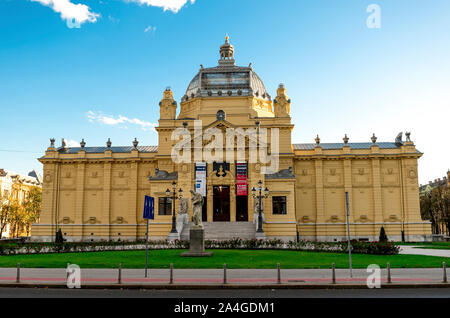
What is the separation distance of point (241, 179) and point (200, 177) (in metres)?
5.84

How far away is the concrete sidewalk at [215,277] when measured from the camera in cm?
1866

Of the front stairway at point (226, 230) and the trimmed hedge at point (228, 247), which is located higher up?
the front stairway at point (226, 230)

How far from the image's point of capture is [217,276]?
69.8ft

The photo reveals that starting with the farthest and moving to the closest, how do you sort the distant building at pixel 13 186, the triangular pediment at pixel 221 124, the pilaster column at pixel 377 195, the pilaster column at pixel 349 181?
the distant building at pixel 13 186
the pilaster column at pixel 349 181
the pilaster column at pixel 377 195
the triangular pediment at pixel 221 124

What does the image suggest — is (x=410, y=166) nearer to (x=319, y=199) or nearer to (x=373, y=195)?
(x=373, y=195)

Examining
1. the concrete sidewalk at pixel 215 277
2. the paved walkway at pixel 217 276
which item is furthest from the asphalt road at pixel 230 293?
the paved walkway at pixel 217 276

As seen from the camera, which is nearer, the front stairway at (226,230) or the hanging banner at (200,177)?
the front stairway at (226,230)

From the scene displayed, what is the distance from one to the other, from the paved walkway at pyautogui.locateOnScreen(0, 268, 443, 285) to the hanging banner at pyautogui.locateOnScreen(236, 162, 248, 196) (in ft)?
110

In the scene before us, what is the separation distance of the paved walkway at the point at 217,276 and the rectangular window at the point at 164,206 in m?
34.5

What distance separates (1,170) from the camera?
10744cm

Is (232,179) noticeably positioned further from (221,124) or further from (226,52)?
(226,52)

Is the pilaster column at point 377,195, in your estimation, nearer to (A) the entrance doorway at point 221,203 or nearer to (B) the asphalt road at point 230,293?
(A) the entrance doorway at point 221,203
